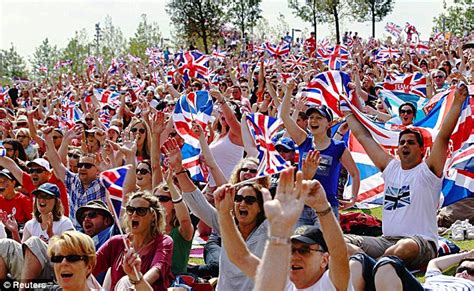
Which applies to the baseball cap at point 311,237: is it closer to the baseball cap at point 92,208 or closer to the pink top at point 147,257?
the pink top at point 147,257

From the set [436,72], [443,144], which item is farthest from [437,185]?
[436,72]

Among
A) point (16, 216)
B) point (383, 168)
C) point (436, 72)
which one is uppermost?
point (436, 72)

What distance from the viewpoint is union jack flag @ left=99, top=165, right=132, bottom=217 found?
Result: 24.0 ft

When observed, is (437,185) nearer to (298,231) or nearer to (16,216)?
(298,231)

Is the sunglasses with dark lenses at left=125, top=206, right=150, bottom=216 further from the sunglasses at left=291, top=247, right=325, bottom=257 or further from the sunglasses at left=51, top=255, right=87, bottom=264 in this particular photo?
the sunglasses at left=291, top=247, right=325, bottom=257

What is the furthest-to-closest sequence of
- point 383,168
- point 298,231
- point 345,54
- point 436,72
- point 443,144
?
point 345,54
point 436,72
point 383,168
point 443,144
point 298,231

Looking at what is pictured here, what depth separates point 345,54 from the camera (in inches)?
699

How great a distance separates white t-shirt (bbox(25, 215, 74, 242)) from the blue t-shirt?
2.14 m

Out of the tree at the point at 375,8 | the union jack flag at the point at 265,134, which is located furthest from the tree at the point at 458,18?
the union jack flag at the point at 265,134

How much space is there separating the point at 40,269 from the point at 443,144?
334 cm

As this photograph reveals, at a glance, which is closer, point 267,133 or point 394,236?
point 394,236

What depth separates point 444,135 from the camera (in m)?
6.49

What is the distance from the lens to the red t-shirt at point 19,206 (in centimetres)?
852

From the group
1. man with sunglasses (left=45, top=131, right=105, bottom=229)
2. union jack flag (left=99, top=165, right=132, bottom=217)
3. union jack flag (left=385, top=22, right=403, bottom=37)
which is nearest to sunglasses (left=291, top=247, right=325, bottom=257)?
union jack flag (left=99, top=165, right=132, bottom=217)
